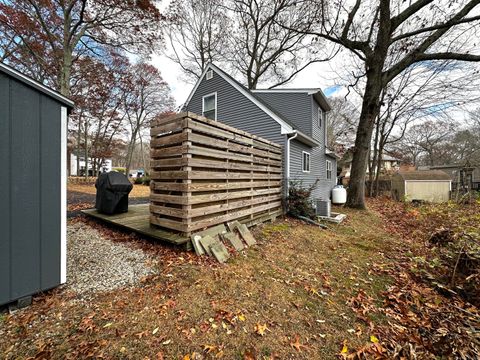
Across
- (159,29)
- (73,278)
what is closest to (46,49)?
(159,29)

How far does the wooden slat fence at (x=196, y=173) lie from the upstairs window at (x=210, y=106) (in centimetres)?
593

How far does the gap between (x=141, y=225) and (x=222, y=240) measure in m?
1.89

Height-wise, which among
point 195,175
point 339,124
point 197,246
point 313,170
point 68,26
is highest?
point 339,124

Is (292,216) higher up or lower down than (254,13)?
lower down

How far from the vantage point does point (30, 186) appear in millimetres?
2330

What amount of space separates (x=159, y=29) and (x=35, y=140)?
11.0 m

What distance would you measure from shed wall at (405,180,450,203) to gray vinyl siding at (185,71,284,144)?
42.1 feet

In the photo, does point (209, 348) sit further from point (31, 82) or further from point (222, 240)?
point (31, 82)

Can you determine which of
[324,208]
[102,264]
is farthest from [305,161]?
[102,264]

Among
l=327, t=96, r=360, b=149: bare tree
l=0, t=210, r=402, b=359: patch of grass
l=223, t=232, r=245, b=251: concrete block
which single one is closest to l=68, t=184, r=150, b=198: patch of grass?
l=223, t=232, r=245, b=251: concrete block

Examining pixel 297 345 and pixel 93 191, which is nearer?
pixel 297 345

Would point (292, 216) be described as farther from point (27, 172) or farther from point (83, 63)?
point (83, 63)

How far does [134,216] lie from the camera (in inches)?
212

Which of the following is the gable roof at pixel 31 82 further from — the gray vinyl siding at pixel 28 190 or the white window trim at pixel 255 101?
the white window trim at pixel 255 101
